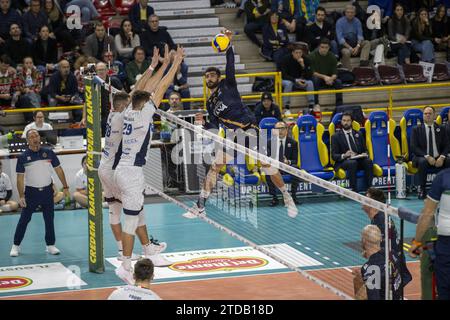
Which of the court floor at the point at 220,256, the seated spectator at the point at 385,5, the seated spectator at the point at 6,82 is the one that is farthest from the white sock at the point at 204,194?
the seated spectator at the point at 385,5

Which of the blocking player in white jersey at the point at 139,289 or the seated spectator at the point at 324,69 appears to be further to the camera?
the seated spectator at the point at 324,69

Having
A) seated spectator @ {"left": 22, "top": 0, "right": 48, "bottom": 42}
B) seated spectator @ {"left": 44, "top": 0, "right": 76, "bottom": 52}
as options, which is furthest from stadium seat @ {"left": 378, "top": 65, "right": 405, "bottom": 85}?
seated spectator @ {"left": 22, "top": 0, "right": 48, "bottom": 42}

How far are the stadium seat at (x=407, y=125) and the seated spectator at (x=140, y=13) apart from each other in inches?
326

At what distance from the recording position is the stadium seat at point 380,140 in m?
24.6

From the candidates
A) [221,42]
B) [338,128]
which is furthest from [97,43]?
[221,42]

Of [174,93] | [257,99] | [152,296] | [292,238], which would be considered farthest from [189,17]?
[152,296]

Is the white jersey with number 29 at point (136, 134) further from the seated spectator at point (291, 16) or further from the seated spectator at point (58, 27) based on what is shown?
the seated spectator at point (291, 16)

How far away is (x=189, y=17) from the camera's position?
30.6 meters

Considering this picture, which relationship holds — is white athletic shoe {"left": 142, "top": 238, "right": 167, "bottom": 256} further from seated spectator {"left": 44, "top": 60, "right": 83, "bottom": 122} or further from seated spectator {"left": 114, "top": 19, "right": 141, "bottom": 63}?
seated spectator {"left": 114, "top": 19, "right": 141, "bottom": 63}

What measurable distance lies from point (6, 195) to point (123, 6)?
926 centimetres

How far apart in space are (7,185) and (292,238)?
287 inches

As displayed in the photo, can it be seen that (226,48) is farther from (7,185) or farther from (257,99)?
(257,99)

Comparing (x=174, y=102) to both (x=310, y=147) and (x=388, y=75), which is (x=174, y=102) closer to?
(x=310, y=147)

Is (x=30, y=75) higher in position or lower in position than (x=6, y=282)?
higher
